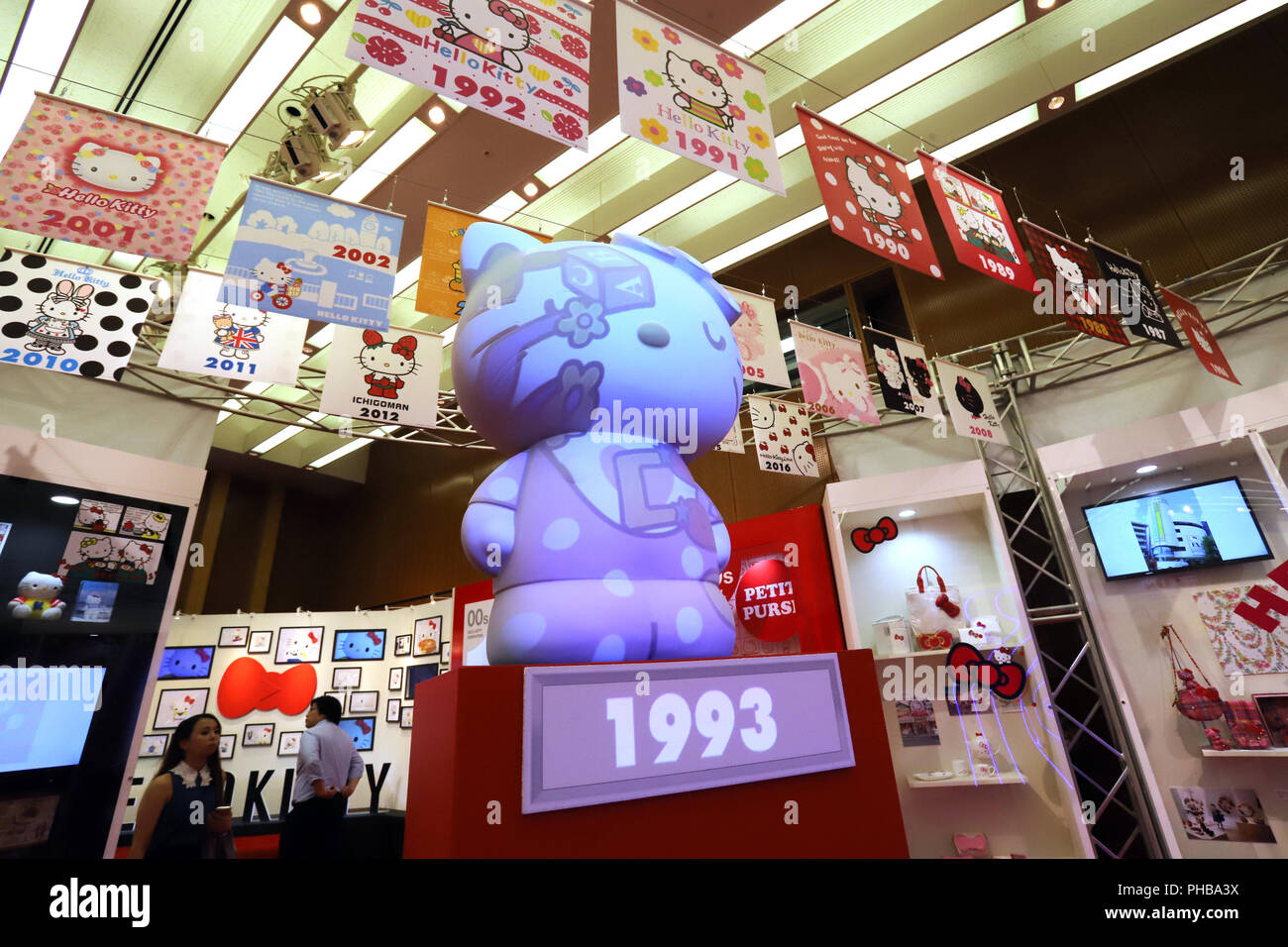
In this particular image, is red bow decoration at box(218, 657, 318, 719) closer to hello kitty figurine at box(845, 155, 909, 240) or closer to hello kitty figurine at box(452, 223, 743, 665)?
hello kitty figurine at box(452, 223, 743, 665)

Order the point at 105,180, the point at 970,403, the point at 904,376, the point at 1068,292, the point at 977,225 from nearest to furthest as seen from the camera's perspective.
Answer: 1. the point at 105,180
2. the point at 977,225
3. the point at 1068,292
4. the point at 904,376
5. the point at 970,403

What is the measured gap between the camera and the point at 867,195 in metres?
3.82

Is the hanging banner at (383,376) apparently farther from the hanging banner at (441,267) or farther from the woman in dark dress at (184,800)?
the woman in dark dress at (184,800)

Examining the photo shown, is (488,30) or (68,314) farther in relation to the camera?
(68,314)

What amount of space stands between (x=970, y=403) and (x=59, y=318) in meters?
7.10

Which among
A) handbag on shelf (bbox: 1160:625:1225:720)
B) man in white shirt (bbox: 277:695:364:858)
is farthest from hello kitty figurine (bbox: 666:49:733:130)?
handbag on shelf (bbox: 1160:625:1225:720)

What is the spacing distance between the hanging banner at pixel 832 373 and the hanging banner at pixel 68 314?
4914 mm

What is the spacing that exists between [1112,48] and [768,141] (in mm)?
4430

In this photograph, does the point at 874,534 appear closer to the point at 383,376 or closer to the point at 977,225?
the point at 977,225

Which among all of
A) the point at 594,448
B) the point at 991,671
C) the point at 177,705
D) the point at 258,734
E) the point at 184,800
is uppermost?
the point at 594,448

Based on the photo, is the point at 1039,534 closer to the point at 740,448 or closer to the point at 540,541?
the point at 740,448

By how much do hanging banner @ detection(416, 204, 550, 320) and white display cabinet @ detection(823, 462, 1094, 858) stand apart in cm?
381

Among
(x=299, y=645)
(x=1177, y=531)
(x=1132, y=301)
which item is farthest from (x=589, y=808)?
(x=299, y=645)

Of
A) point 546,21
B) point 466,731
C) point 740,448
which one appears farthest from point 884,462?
point 466,731
